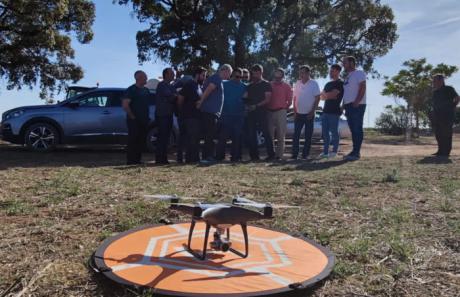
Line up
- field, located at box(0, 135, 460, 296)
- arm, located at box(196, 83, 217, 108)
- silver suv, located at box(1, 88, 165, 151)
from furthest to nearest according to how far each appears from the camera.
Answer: silver suv, located at box(1, 88, 165, 151) < arm, located at box(196, 83, 217, 108) < field, located at box(0, 135, 460, 296)

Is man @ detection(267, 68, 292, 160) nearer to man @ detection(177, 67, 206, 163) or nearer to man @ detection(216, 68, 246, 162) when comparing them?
man @ detection(216, 68, 246, 162)

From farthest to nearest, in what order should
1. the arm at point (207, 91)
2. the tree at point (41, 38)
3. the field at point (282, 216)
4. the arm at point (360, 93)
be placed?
1. the tree at point (41, 38)
2. the arm at point (360, 93)
3. the arm at point (207, 91)
4. the field at point (282, 216)

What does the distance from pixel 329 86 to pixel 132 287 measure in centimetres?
794

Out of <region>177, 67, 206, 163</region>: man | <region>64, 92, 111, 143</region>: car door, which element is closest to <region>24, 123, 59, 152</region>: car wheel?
<region>64, 92, 111, 143</region>: car door

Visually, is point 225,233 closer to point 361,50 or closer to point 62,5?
point 62,5

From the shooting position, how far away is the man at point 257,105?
32.5 feet

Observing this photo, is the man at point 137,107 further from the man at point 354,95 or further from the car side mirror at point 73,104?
the man at point 354,95

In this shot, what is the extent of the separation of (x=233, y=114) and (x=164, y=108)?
53.5 inches

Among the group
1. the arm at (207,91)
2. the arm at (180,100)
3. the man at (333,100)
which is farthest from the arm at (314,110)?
the arm at (180,100)

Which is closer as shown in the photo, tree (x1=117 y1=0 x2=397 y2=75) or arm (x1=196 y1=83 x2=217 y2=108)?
arm (x1=196 y1=83 x2=217 y2=108)

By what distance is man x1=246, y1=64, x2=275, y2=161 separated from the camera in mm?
9914

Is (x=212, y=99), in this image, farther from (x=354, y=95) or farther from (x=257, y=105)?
(x=354, y=95)

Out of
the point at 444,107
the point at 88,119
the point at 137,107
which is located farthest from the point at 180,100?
the point at 444,107

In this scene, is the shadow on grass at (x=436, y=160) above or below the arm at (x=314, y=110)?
below
